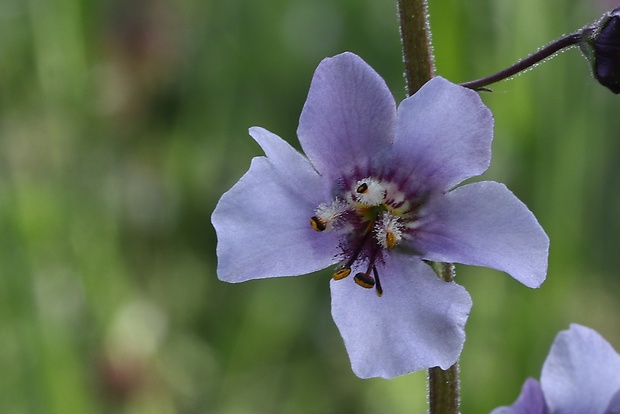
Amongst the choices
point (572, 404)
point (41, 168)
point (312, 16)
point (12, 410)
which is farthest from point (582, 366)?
point (312, 16)

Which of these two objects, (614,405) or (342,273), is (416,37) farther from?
(614,405)

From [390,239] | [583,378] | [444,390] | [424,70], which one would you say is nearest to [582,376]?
[583,378]

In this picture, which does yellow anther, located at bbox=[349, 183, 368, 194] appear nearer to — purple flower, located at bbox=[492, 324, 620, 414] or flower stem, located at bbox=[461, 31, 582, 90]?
flower stem, located at bbox=[461, 31, 582, 90]

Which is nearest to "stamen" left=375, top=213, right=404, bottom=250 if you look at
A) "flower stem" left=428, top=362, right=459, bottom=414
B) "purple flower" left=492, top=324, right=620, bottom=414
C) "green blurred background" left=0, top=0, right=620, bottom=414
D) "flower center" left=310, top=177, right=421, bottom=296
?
"flower center" left=310, top=177, right=421, bottom=296

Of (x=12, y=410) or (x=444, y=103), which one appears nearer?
(x=444, y=103)

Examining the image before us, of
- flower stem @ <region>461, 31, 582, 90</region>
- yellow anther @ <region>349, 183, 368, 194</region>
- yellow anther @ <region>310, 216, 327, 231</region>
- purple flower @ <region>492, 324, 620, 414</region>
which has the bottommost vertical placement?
purple flower @ <region>492, 324, 620, 414</region>

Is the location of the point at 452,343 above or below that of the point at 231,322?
above

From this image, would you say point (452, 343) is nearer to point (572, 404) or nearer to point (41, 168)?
point (572, 404)
